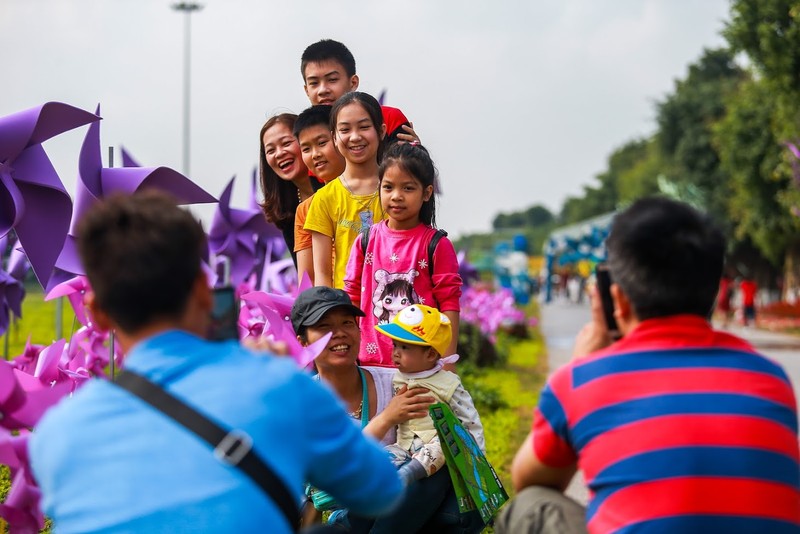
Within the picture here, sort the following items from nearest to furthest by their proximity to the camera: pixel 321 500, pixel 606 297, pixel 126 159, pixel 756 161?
pixel 606 297
pixel 321 500
pixel 126 159
pixel 756 161

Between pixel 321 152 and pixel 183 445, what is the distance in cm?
280

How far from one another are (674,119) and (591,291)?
141 feet

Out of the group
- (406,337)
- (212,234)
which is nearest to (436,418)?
(406,337)

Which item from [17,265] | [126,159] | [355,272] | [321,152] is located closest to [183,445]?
[355,272]

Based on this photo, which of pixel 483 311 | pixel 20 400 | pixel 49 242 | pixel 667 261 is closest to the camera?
pixel 667 261

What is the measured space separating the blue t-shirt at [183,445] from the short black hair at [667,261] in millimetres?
721

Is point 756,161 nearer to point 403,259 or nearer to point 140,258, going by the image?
point 403,259

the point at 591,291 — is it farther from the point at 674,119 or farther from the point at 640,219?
the point at 674,119

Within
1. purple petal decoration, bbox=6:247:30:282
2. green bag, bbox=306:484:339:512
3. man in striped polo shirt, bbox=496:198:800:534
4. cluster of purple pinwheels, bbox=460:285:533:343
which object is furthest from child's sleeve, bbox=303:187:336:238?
cluster of purple pinwheels, bbox=460:285:533:343

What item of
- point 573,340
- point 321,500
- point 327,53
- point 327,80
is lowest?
point 573,340

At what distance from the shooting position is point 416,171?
3.80 meters

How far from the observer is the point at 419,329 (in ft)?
10.9

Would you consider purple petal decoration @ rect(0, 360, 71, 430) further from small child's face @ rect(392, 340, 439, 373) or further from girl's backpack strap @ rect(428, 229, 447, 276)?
girl's backpack strap @ rect(428, 229, 447, 276)

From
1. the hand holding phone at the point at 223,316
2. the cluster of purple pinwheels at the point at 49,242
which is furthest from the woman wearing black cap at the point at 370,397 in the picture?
the hand holding phone at the point at 223,316
